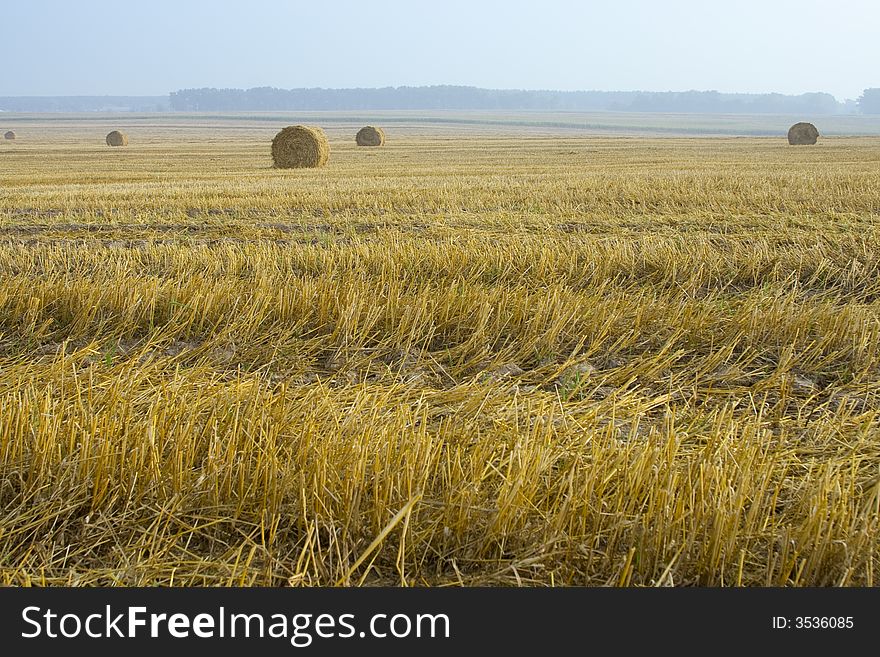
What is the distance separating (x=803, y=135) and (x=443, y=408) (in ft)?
156

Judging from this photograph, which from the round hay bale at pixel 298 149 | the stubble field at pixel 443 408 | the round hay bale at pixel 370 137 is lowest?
the stubble field at pixel 443 408

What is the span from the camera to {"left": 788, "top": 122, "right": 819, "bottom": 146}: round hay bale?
46.0 meters

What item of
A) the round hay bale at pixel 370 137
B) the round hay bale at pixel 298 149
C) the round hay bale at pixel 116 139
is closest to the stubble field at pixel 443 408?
the round hay bale at pixel 298 149

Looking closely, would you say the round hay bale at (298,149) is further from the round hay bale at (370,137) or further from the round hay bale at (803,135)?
the round hay bale at (803,135)

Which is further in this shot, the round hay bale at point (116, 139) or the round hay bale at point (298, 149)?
the round hay bale at point (116, 139)

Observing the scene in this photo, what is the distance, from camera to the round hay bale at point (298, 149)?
27.4 metres

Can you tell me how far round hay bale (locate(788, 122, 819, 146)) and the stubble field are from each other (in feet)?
130

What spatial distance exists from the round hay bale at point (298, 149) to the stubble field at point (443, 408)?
698 inches

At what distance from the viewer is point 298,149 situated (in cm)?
2748

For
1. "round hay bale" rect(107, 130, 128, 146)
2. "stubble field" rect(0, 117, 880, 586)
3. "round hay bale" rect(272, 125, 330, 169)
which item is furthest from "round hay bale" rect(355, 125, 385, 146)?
"stubble field" rect(0, 117, 880, 586)

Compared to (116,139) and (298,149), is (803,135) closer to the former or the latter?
(298,149)

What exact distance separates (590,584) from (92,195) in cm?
1434

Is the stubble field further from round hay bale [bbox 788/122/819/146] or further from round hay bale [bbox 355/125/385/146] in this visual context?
round hay bale [bbox 788/122/819/146]
